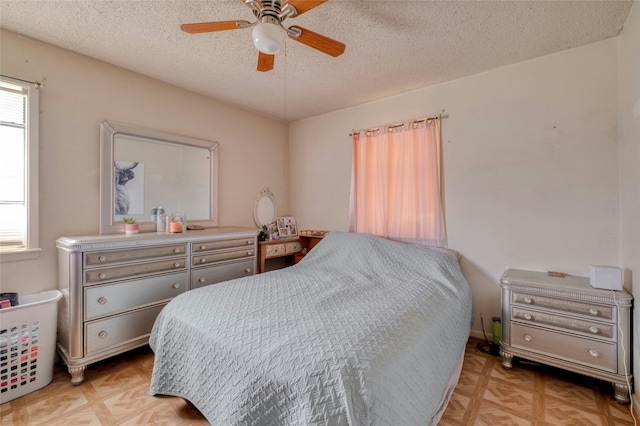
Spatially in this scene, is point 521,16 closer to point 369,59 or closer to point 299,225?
point 369,59

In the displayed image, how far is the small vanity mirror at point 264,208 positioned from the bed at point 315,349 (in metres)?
1.54

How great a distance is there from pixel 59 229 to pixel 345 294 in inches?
89.3

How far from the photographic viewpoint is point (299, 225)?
3.89 m

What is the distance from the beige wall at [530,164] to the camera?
2035 mm

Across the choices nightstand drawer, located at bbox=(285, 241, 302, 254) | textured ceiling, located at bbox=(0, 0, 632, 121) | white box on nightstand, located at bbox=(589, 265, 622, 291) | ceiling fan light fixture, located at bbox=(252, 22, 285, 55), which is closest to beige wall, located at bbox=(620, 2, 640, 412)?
white box on nightstand, located at bbox=(589, 265, 622, 291)

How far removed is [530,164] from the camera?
2.29 m

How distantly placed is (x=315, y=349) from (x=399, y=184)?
2.17 metres

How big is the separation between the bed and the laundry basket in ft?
2.67

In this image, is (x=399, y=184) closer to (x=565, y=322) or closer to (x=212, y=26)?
(x=565, y=322)

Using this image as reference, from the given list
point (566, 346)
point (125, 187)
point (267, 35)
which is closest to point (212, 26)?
point (267, 35)

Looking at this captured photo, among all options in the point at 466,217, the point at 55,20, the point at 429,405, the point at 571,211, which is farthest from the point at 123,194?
the point at 571,211

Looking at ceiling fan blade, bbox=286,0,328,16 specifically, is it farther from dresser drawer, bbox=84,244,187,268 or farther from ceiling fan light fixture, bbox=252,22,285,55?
dresser drawer, bbox=84,244,187,268

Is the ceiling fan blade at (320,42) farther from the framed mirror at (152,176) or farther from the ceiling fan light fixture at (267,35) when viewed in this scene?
the framed mirror at (152,176)

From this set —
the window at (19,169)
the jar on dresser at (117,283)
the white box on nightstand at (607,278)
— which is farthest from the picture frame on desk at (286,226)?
the white box on nightstand at (607,278)
